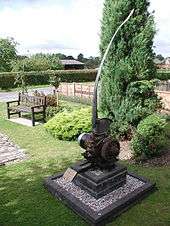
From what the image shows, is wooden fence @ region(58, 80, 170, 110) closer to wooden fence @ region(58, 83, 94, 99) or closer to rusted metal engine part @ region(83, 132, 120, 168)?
wooden fence @ region(58, 83, 94, 99)


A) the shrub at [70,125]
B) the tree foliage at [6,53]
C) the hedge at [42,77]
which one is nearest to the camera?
the shrub at [70,125]

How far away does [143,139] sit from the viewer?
8.66 metres

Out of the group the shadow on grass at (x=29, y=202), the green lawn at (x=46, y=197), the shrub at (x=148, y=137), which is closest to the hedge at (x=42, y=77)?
the green lawn at (x=46, y=197)

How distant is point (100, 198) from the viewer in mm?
6391

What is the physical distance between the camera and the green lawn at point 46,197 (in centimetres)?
590

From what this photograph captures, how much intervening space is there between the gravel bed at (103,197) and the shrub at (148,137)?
1.54 meters

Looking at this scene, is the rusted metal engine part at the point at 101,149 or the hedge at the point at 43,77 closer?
the rusted metal engine part at the point at 101,149

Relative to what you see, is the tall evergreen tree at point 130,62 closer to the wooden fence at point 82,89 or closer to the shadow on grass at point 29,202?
the shadow on grass at point 29,202

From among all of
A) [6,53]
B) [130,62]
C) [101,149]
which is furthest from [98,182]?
[6,53]

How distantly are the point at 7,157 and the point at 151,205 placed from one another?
520cm

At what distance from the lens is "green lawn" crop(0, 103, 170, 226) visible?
5898mm

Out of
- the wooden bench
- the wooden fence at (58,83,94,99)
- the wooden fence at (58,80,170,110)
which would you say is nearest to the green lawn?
the wooden bench

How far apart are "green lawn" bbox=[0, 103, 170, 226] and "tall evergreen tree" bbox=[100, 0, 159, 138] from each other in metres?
2.30

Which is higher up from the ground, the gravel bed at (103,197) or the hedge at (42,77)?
the hedge at (42,77)
